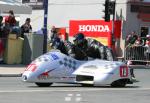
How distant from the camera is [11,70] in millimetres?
25578

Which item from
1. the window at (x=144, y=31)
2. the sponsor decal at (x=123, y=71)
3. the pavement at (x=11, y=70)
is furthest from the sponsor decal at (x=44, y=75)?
the window at (x=144, y=31)

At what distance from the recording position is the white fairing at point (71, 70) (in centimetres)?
1772

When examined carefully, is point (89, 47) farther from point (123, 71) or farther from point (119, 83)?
point (119, 83)

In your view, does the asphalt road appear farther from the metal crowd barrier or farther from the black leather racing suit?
the metal crowd barrier

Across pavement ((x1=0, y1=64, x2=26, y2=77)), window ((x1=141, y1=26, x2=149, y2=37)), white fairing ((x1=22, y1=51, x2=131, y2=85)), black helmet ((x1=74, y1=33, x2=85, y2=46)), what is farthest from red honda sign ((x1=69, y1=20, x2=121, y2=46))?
white fairing ((x1=22, y1=51, x2=131, y2=85))

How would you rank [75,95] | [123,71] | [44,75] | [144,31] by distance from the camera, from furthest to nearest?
[144,31], [123,71], [44,75], [75,95]

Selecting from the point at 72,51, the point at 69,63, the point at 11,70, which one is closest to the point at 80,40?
the point at 72,51

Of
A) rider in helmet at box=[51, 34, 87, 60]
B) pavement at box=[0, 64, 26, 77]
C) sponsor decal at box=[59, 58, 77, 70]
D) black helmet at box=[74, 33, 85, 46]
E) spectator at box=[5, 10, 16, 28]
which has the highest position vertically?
spectator at box=[5, 10, 16, 28]

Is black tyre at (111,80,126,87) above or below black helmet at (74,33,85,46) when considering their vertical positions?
below

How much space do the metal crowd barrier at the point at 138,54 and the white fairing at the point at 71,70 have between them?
15.1 m

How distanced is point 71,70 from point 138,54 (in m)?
16.0

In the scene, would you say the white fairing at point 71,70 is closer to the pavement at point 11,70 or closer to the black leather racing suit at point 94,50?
the black leather racing suit at point 94,50

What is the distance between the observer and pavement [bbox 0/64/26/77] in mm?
23869

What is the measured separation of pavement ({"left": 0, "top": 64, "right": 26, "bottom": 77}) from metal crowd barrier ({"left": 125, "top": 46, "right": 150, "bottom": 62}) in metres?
7.81
